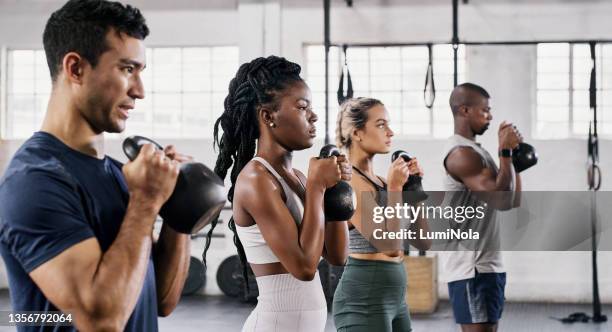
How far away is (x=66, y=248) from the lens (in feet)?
3.76

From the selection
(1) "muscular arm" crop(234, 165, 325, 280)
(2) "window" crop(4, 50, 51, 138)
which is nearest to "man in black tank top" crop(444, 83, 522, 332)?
(1) "muscular arm" crop(234, 165, 325, 280)

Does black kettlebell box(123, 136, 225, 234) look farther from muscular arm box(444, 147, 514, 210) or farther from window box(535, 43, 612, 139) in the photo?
window box(535, 43, 612, 139)

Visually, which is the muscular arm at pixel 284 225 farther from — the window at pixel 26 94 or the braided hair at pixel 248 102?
the window at pixel 26 94

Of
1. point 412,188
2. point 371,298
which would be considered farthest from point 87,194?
point 412,188

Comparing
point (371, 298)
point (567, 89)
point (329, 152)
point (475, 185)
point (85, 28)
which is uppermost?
point (567, 89)

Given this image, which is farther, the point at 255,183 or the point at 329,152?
the point at 329,152

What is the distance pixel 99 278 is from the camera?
3.80 ft

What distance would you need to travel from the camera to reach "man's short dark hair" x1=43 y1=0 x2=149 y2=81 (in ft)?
4.23

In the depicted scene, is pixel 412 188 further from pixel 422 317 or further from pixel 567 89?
pixel 567 89

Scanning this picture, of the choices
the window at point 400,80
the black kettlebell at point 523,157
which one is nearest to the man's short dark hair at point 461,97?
the black kettlebell at point 523,157

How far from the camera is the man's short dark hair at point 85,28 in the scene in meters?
1.29

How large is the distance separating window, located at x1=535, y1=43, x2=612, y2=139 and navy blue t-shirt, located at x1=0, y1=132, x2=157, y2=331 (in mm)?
6353

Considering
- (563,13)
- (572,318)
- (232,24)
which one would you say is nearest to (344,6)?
(232,24)

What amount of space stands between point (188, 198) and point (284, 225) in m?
0.62
